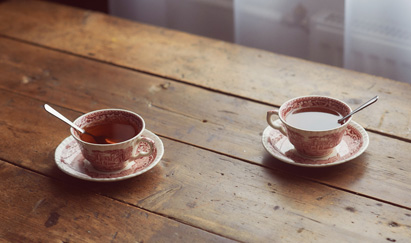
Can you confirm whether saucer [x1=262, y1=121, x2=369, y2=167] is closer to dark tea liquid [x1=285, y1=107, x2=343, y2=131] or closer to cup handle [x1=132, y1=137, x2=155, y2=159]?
dark tea liquid [x1=285, y1=107, x2=343, y2=131]

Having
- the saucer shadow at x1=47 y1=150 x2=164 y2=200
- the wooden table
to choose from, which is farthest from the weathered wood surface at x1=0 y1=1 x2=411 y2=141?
the saucer shadow at x1=47 y1=150 x2=164 y2=200

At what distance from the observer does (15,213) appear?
92 cm

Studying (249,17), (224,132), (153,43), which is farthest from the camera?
(249,17)

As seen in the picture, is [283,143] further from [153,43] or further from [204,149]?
[153,43]

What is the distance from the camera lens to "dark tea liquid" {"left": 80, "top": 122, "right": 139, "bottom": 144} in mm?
989

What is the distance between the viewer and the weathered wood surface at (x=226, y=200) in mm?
863

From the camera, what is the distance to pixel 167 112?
1196 mm

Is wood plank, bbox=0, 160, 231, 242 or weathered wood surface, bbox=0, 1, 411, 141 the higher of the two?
weathered wood surface, bbox=0, 1, 411, 141

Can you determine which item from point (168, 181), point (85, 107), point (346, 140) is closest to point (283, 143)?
point (346, 140)

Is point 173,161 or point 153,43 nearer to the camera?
Answer: point 173,161

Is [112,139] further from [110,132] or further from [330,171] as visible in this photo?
[330,171]

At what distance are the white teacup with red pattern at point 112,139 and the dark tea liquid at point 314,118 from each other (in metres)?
0.25

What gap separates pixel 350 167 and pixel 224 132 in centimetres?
25

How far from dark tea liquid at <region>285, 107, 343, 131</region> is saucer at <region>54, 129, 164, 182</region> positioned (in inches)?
9.5
